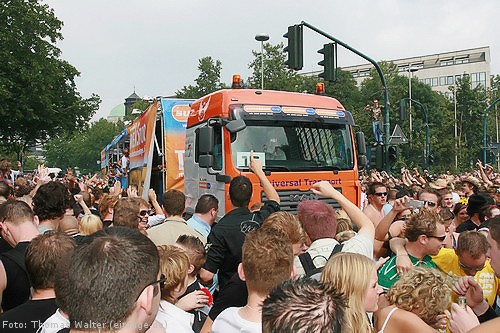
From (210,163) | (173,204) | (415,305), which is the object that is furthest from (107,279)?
(210,163)

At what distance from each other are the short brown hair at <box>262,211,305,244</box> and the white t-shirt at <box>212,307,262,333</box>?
1.10 m

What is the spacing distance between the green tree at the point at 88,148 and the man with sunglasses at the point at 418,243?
329 feet

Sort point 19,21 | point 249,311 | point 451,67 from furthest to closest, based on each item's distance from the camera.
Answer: point 451,67, point 19,21, point 249,311

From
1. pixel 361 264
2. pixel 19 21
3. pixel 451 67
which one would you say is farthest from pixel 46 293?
pixel 451 67

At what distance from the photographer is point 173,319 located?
3412mm

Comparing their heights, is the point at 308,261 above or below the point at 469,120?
below

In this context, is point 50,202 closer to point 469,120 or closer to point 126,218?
point 126,218

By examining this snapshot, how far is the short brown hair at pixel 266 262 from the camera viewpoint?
10.5 ft

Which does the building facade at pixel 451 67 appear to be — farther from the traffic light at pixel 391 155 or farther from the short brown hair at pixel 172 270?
the short brown hair at pixel 172 270

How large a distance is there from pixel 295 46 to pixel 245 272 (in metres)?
11.3

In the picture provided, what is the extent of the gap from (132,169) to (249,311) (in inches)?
569

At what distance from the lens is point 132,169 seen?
17109mm

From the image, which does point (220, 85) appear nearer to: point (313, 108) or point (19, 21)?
point (19, 21)

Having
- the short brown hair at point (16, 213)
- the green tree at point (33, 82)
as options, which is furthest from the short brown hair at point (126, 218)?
the green tree at point (33, 82)
